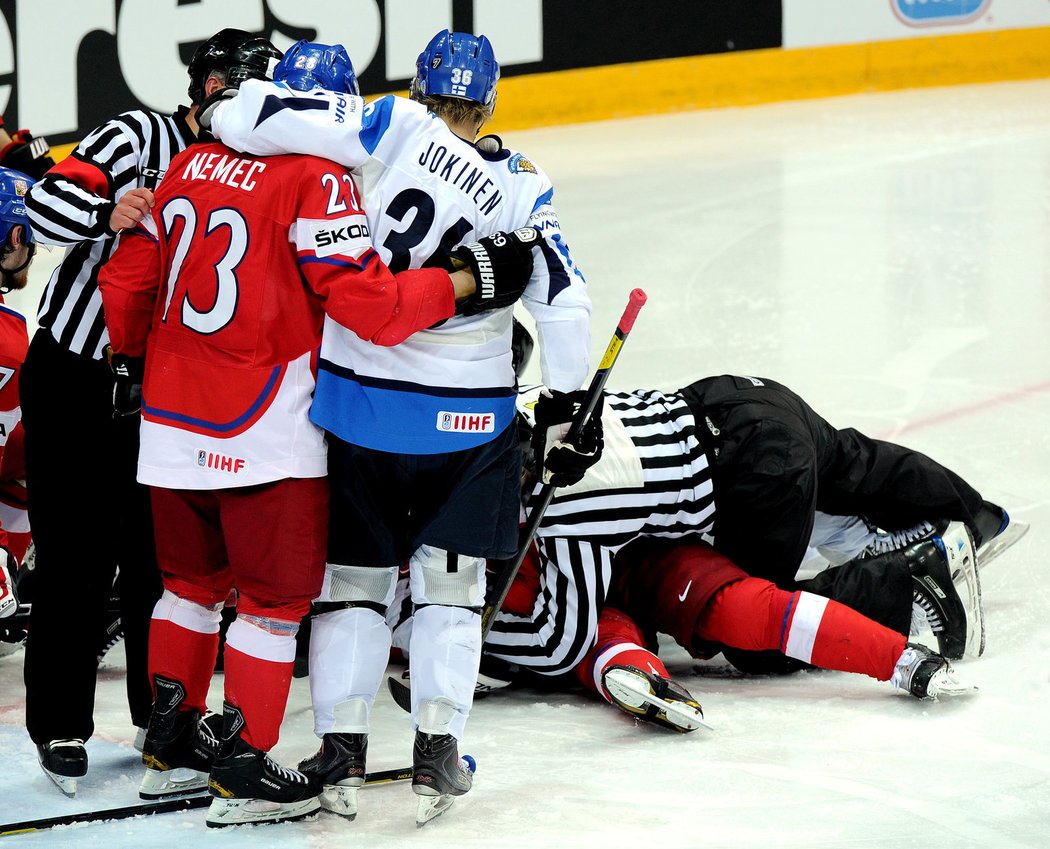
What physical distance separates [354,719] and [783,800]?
0.74 m

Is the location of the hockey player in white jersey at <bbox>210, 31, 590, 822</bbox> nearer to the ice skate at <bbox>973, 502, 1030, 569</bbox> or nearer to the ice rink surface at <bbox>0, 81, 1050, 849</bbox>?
the ice rink surface at <bbox>0, 81, 1050, 849</bbox>

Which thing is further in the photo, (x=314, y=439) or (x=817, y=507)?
(x=817, y=507)

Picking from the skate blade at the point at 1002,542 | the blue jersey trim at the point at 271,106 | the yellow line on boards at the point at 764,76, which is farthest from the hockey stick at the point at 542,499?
the yellow line on boards at the point at 764,76

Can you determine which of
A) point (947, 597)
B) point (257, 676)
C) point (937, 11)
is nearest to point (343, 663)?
point (257, 676)

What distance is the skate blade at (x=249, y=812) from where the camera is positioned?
2680 millimetres

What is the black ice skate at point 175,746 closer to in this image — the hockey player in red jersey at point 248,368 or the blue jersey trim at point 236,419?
the hockey player in red jersey at point 248,368

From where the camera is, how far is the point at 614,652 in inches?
124

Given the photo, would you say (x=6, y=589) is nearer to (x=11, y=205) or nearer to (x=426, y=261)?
(x=11, y=205)

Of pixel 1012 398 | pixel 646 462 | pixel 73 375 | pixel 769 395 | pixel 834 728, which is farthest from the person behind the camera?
pixel 1012 398

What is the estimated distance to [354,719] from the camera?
2.72m

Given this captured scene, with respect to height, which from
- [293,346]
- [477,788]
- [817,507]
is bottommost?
A: [477,788]

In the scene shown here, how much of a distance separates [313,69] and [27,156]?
4.92ft

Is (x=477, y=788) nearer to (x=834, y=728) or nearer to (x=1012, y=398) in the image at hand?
(x=834, y=728)

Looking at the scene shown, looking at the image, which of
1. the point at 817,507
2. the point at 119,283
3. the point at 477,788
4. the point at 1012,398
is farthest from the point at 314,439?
the point at 1012,398
